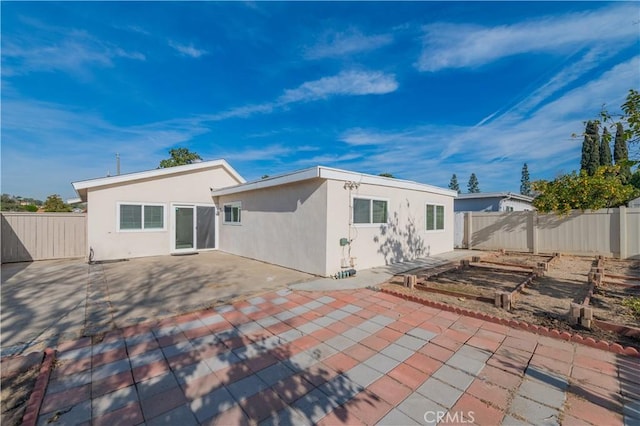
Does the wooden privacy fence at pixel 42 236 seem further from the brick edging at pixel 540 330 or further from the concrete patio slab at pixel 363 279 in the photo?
the brick edging at pixel 540 330

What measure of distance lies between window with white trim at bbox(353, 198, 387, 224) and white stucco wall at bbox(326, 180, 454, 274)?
0.48 feet

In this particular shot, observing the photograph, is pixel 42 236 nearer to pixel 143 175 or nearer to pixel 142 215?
pixel 142 215

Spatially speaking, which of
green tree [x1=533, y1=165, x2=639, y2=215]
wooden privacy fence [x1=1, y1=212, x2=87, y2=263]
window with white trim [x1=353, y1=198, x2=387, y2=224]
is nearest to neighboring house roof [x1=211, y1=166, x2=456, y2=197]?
window with white trim [x1=353, y1=198, x2=387, y2=224]

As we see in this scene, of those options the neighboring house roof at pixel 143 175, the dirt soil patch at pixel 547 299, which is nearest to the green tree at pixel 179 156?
the neighboring house roof at pixel 143 175

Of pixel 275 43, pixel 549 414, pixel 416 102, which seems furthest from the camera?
pixel 416 102

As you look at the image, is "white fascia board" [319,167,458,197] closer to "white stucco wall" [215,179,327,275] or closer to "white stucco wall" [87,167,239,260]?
"white stucco wall" [215,179,327,275]

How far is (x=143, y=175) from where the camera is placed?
945 centimetres

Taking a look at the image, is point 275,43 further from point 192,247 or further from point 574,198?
point 574,198

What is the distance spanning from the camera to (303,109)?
1468cm

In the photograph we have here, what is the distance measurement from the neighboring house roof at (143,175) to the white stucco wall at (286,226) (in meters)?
2.19

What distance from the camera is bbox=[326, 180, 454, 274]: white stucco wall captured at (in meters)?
6.45

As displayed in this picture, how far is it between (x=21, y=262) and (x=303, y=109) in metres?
13.3

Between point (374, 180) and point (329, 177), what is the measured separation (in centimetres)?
177

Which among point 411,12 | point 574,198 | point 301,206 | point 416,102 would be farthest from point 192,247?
point 574,198
